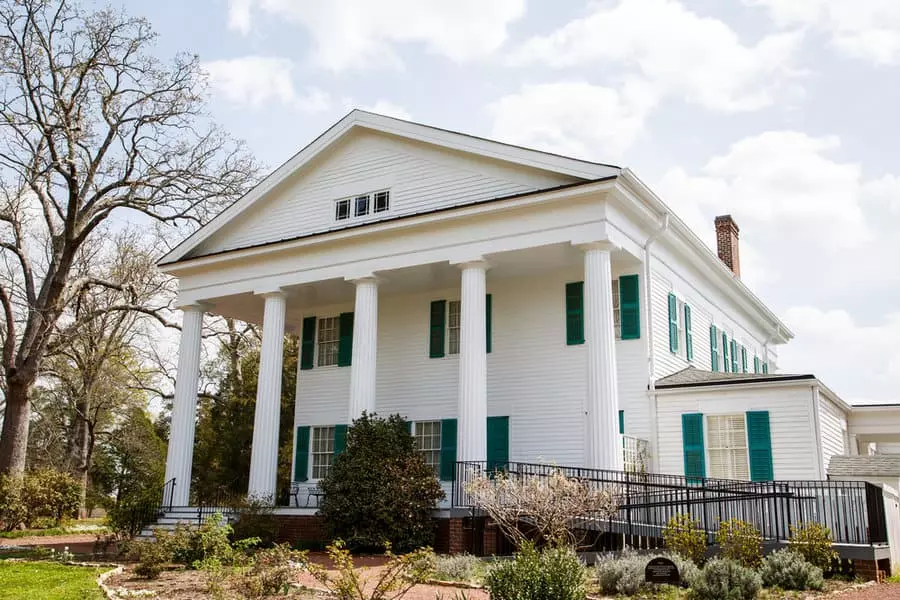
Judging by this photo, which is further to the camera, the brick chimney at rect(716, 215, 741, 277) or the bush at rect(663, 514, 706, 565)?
the brick chimney at rect(716, 215, 741, 277)

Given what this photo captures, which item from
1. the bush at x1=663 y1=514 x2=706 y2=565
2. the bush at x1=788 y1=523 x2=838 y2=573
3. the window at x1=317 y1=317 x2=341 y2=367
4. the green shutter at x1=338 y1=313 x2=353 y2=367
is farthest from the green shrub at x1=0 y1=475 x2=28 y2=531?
the bush at x1=788 y1=523 x2=838 y2=573

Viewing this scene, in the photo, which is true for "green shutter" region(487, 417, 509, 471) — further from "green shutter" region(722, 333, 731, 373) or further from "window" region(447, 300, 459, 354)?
"green shutter" region(722, 333, 731, 373)

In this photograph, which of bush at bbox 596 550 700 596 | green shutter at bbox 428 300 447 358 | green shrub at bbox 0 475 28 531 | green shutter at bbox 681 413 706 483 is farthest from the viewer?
green shrub at bbox 0 475 28 531

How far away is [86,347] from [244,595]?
2901cm

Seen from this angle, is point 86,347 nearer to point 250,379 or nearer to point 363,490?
point 250,379

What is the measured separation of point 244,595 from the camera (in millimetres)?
10820

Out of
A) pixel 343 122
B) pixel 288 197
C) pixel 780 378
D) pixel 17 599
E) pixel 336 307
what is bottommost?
pixel 17 599

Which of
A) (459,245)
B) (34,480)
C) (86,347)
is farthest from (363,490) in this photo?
(86,347)

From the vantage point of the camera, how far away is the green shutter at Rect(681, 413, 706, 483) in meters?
19.1

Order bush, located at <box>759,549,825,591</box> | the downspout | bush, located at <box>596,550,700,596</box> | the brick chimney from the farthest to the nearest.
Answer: the brick chimney, the downspout, bush, located at <box>759,549,825,591</box>, bush, located at <box>596,550,700,596</box>

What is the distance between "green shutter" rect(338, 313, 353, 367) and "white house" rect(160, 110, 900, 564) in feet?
0.18

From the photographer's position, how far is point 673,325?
71.5 feet

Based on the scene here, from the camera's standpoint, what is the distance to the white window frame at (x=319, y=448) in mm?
24234

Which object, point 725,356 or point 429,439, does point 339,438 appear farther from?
point 725,356
